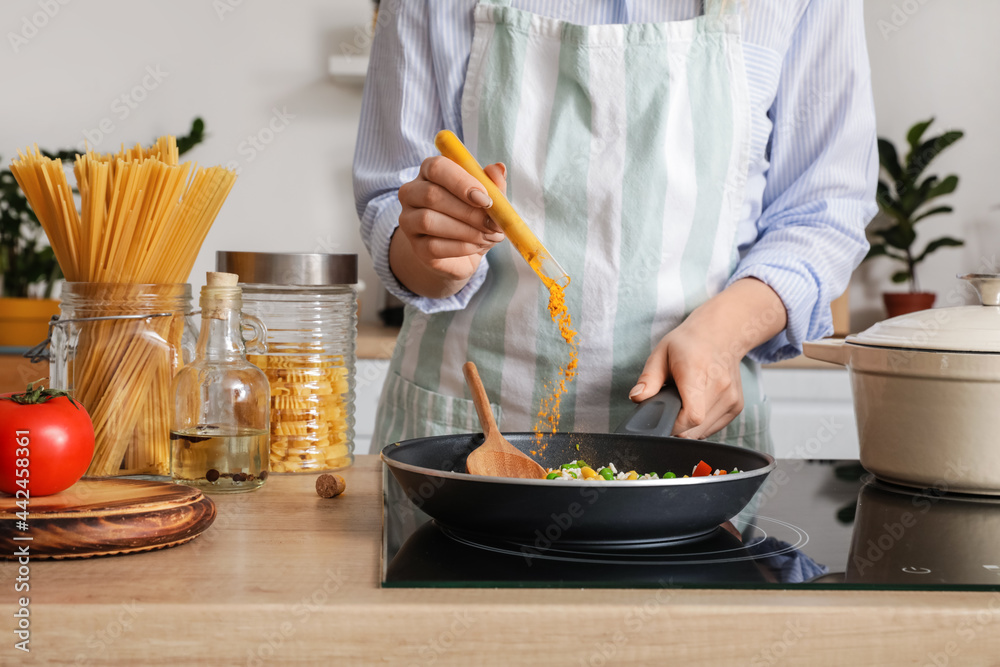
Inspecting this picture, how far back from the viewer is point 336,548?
53 cm

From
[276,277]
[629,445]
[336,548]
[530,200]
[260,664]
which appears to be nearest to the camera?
[260,664]

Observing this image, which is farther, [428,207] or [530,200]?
[530,200]

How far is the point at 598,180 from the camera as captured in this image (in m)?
0.98

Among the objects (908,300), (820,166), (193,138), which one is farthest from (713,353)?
(193,138)

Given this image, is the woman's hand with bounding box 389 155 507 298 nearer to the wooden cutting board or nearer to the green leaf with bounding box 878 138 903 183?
the wooden cutting board

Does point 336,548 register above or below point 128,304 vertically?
below

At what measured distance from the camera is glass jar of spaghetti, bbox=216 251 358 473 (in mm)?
801

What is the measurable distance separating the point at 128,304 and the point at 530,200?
448 mm

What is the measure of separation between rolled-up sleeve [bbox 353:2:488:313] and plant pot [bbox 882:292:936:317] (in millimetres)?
1696

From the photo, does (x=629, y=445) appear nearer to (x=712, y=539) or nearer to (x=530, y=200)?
(x=712, y=539)

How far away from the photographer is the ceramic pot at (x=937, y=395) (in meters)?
0.69

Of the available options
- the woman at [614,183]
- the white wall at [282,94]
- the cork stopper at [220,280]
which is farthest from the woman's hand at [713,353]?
the white wall at [282,94]

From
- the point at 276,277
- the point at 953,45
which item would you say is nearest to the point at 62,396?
the point at 276,277

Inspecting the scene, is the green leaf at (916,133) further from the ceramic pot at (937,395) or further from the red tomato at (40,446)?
the red tomato at (40,446)
